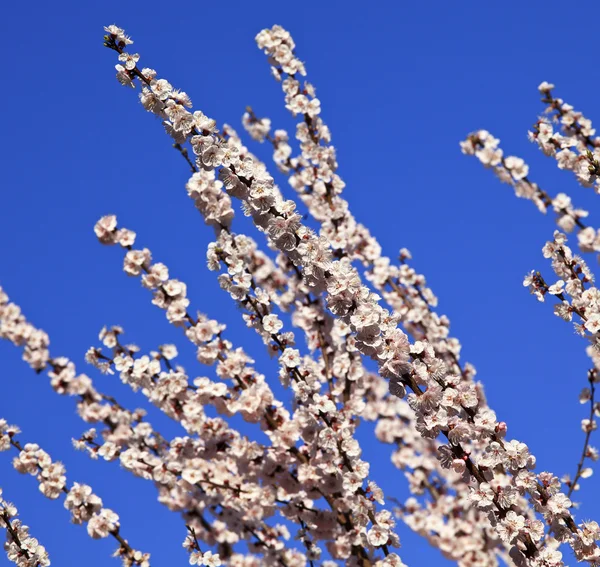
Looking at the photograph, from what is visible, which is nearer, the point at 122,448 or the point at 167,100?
the point at 167,100

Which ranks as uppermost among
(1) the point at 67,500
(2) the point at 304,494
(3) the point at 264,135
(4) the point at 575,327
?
(3) the point at 264,135

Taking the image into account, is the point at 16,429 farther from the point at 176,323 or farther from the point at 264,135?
the point at 264,135

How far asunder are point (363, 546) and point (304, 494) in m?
0.81

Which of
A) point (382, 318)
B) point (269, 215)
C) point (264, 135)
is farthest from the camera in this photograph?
point (264, 135)

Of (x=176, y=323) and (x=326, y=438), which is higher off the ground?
(x=176, y=323)

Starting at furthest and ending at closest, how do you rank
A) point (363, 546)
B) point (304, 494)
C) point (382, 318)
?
point (304, 494)
point (363, 546)
point (382, 318)

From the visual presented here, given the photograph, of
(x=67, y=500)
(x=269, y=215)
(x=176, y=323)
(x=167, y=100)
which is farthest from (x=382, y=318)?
(x=67, y=500)

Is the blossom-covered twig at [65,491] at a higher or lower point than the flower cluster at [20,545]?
higher

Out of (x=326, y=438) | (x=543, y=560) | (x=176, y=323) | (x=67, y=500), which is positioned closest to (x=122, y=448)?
(x=67, y=500)

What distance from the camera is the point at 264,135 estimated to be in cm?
966

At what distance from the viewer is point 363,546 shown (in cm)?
664

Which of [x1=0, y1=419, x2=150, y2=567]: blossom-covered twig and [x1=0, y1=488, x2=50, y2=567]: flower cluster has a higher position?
[x1=0, y1=419, x2=150, y2=567]: blossom-covered twig

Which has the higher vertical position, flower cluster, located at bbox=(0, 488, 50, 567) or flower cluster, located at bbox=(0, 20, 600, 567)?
flower cluster, located at bbox=(0, 20, 600, 567)

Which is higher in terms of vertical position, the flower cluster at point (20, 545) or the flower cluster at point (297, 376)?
the flower cluster at point (297, 376)
